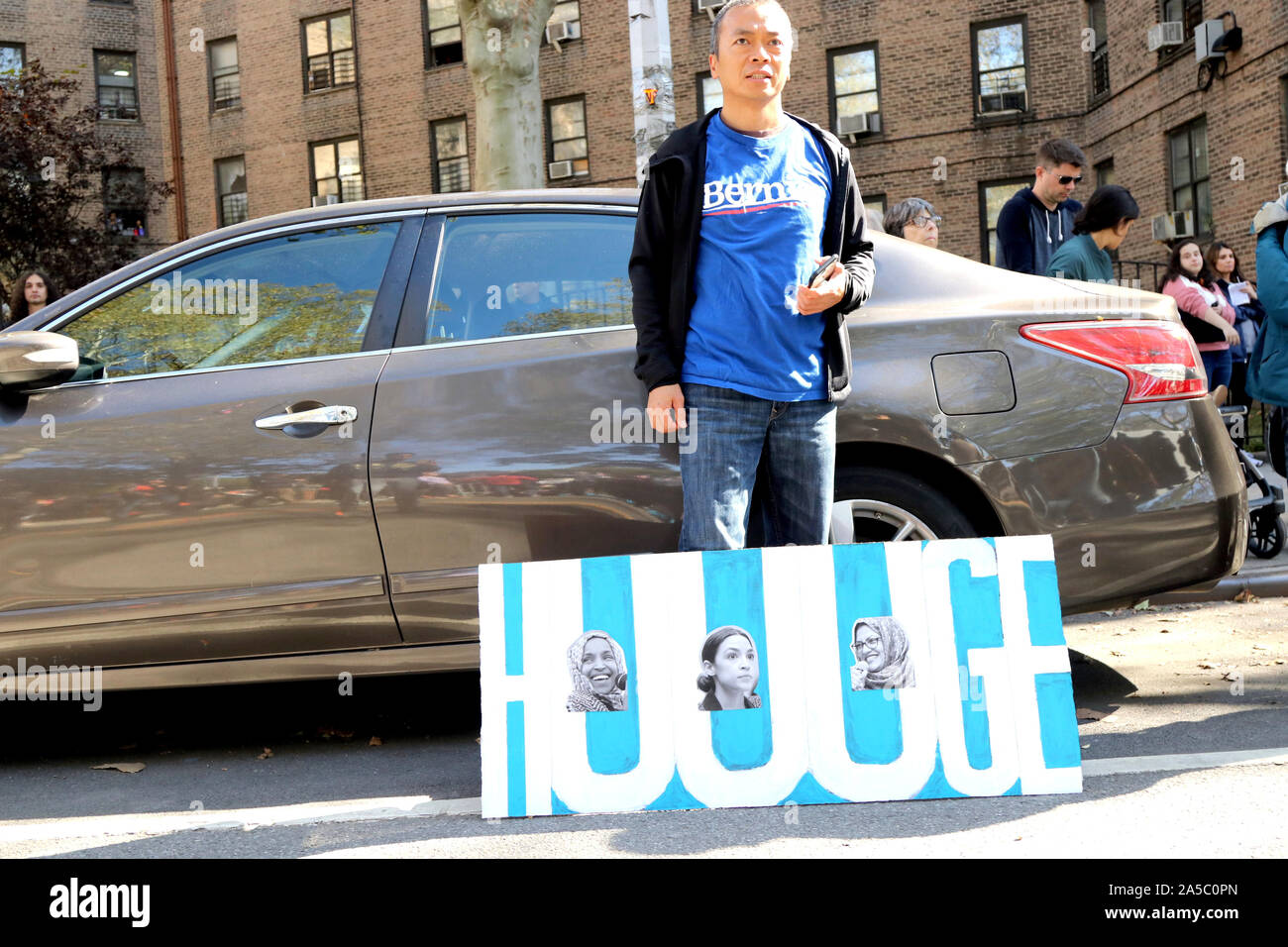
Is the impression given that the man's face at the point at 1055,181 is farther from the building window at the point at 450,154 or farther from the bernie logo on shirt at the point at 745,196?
the building window at the point at 450,154

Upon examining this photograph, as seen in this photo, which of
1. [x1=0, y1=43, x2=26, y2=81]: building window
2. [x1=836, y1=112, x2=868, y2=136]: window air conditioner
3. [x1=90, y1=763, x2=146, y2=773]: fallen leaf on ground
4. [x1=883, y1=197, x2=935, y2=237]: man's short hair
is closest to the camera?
[x1=90, y1=763, x2=146, y2=773]: fallen leaf on ground

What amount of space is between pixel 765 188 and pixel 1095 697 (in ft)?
7.01

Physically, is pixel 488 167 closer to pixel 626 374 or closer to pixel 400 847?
pixel 626 374

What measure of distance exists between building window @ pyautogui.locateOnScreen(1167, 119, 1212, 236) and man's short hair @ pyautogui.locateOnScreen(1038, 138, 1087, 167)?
1487 centimetres

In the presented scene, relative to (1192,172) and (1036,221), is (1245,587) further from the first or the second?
(1192,172)

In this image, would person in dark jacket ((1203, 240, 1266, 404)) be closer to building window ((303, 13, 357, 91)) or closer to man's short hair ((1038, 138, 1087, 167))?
man's short hair ((1038, 138, 1087, 167))

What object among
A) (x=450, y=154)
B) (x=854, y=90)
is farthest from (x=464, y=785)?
(x=450, y=154)

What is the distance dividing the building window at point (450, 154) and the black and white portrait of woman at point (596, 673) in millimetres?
23555

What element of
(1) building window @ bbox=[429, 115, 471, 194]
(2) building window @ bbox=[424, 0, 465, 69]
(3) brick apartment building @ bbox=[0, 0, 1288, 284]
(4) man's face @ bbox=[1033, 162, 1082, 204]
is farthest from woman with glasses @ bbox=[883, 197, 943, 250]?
(2) building window @ bbox=[424, 0, 465, 69]

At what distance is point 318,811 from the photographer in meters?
3.39

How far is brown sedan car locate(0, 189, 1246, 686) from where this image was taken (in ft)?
12.1

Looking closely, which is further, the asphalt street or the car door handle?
the car door handle

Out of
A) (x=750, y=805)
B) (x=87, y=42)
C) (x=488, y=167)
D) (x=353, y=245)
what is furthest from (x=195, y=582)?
(x=87, y=42)

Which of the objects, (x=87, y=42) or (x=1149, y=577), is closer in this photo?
(x=1149, y=577)
